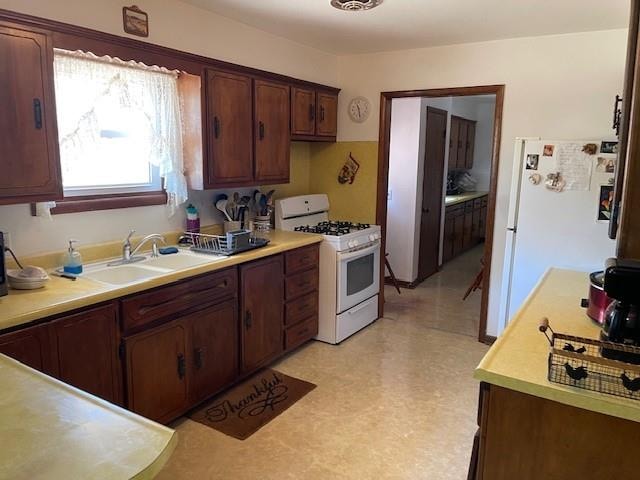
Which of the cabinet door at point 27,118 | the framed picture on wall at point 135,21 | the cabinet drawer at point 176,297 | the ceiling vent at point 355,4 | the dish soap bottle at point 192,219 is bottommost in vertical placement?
the cabinet drawer at point 176,297

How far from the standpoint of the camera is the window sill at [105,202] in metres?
2.53

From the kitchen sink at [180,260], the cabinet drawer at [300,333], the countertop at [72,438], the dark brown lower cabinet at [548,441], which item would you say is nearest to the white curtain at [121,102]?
the kitchen sink at [180,260]

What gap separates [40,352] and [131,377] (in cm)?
51

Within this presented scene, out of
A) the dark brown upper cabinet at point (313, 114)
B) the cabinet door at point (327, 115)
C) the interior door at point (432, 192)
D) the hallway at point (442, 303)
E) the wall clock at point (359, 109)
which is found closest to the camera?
the dark brown upper cabinet at point (313, 114)

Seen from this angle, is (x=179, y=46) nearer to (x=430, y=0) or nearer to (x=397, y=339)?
(x=430, y=0)

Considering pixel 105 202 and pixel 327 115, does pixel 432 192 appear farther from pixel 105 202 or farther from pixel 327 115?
pixel 105 202

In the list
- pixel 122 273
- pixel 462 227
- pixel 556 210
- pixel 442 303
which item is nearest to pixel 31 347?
pixel 122 273

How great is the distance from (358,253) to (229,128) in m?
1.45

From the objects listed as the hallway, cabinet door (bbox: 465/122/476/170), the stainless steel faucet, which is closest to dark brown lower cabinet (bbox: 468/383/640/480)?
the stainless steel faucet

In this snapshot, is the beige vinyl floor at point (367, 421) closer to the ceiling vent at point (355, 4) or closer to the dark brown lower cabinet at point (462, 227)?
the ceiling vent at point (355, 4)

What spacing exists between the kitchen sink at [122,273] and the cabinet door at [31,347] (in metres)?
0.60

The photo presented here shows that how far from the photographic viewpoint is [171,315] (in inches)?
98.7

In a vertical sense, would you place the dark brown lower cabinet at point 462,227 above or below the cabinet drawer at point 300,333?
above

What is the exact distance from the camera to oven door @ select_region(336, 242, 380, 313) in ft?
12.2
